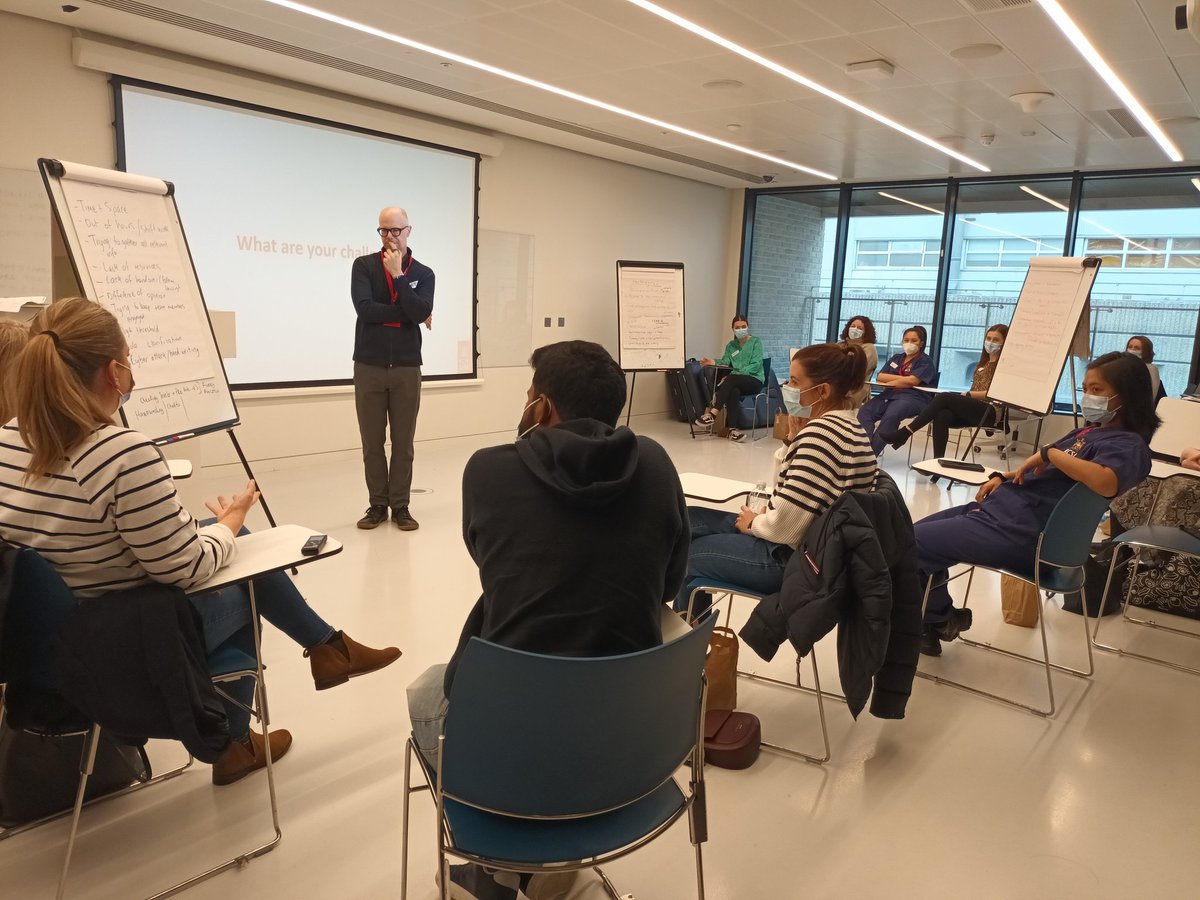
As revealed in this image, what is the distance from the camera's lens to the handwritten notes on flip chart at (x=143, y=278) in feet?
8.28

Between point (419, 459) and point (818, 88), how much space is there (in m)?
3.77

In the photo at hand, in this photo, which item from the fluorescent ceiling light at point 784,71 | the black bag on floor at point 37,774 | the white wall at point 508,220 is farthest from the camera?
the white wall at point 508,220

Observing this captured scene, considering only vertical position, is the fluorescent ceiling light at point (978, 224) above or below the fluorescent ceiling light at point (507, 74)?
below

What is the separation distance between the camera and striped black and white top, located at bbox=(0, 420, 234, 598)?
1.58m

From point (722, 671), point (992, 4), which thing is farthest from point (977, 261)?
point (722, 671)

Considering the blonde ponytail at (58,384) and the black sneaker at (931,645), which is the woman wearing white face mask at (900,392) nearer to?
the black sneaker at (931,645)

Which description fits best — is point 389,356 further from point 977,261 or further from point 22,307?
point 977,261

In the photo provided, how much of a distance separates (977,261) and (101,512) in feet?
29.1

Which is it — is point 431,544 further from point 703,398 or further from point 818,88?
point 703,398

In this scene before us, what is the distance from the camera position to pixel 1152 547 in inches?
130

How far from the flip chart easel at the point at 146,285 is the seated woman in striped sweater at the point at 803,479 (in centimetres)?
170

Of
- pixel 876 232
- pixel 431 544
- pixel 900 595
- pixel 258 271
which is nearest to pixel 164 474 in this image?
pixel 900 595

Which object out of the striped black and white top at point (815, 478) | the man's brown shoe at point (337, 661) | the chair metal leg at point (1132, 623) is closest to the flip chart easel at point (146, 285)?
the man's brown shoe at point (337, 661)

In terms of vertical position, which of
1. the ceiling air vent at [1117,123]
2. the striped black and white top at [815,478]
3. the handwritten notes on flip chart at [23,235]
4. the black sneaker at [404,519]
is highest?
the ceiling air vent at [1117,123]
